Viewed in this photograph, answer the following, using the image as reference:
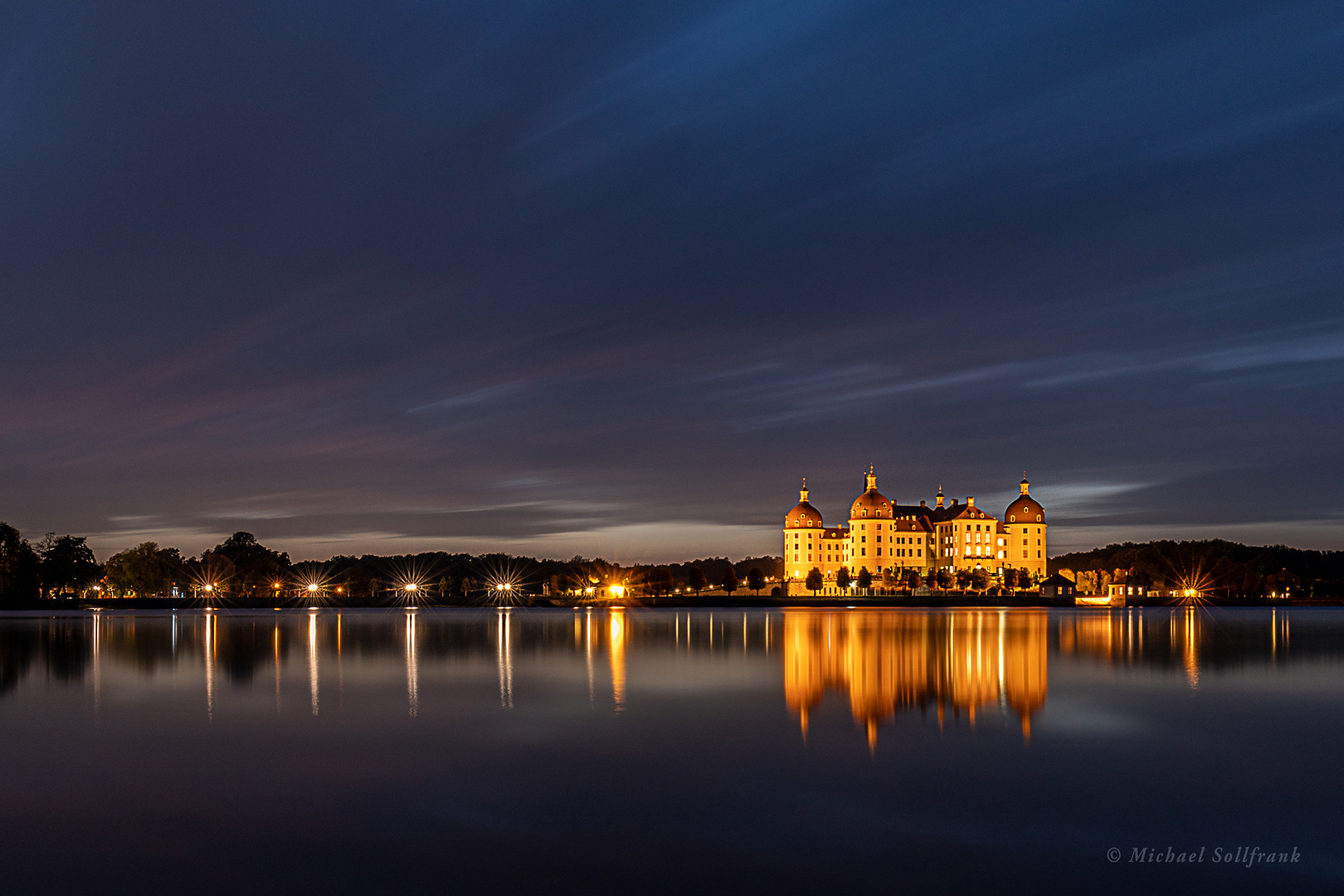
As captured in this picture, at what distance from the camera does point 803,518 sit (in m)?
186

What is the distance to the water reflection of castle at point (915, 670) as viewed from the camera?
978 inches

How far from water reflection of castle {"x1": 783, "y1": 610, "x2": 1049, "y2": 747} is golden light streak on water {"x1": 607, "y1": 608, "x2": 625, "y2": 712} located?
401 cm

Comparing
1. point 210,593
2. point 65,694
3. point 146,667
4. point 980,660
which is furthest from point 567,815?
point 210,593

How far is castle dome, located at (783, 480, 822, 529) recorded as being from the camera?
608 feet

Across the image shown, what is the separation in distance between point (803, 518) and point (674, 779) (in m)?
171

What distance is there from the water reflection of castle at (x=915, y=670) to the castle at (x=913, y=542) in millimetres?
120192

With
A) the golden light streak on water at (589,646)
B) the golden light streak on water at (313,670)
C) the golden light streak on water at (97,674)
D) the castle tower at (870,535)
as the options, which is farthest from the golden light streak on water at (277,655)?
the castle tower at (870,535)

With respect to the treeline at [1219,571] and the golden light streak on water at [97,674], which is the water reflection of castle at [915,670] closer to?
the golden light streak on water at [97,674]

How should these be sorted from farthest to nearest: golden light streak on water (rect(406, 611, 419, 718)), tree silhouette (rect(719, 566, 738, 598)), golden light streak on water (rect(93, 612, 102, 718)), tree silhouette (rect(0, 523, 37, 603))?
tree silhouette (rect(719, 566, 738, 598))
tree silhouette (rect(0, 523, 37, 603))
golden light streak on water (rect(93, 612, 102, 718))
golden light streak on water (rect(406, 611, 419, 718))

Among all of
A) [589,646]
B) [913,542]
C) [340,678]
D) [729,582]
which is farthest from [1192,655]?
[913,542]

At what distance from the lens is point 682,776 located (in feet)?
54.6

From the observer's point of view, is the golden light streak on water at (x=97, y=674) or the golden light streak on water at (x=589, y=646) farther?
the golden light streak on water at (x=589, y=646)

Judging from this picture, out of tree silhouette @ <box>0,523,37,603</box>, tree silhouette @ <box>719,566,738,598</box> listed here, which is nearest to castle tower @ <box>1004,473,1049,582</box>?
tree silhouette @ <box>719,566,738,598</box>

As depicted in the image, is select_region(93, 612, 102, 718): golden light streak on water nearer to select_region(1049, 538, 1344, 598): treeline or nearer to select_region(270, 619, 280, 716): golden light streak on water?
select_region(270, 619, 280, 716): golden light streak on water
